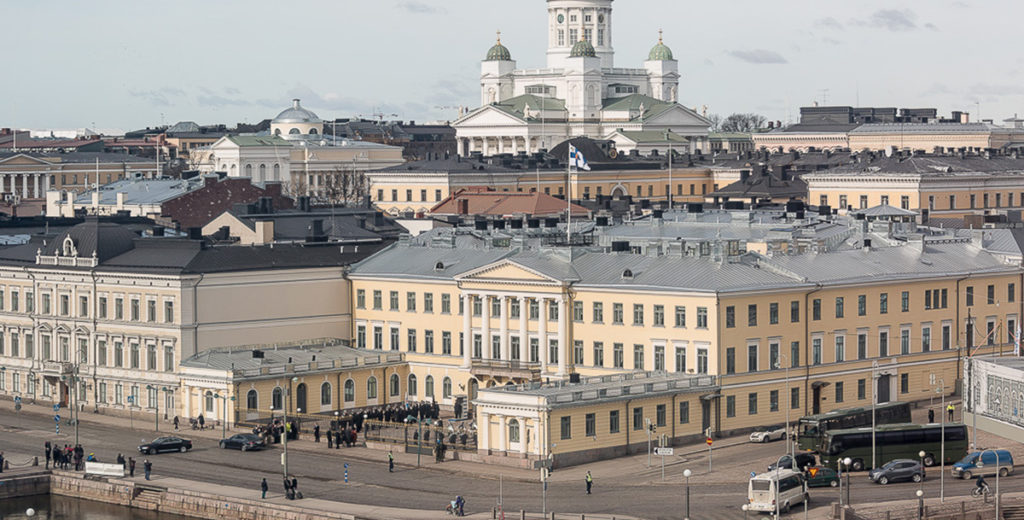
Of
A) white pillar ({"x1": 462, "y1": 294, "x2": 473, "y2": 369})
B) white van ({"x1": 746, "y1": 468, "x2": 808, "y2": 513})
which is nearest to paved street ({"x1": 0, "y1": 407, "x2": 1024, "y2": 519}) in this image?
white van ({"x1": 746, "y1": 468, "x2": 808, "y2": 513})

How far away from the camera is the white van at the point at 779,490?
212ft

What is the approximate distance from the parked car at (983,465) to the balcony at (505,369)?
20.7 meters

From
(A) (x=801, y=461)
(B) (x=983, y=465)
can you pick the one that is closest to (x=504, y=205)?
(A) (x=801, y=461)

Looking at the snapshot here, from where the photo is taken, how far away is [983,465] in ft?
232

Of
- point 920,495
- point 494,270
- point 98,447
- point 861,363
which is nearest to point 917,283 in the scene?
point 861,363

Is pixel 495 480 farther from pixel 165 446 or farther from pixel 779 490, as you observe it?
pixel 165 446

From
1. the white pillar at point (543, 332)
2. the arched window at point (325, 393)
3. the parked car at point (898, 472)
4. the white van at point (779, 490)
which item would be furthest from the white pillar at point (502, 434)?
the arched window at point (325, 393)

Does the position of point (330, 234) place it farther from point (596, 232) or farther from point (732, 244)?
point (732, 244)

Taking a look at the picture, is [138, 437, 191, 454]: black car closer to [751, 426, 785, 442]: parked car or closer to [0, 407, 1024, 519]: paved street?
[0, 407, 1024, 519]: paved street

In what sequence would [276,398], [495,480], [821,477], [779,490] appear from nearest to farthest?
[779,490] → [821,477] → [495,480] → [276,398]

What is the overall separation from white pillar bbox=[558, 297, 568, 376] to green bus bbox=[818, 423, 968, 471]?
1586 centimetres

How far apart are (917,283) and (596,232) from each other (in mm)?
20490

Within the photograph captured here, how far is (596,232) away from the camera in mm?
104438

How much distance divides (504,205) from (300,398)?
5713 centimetres
